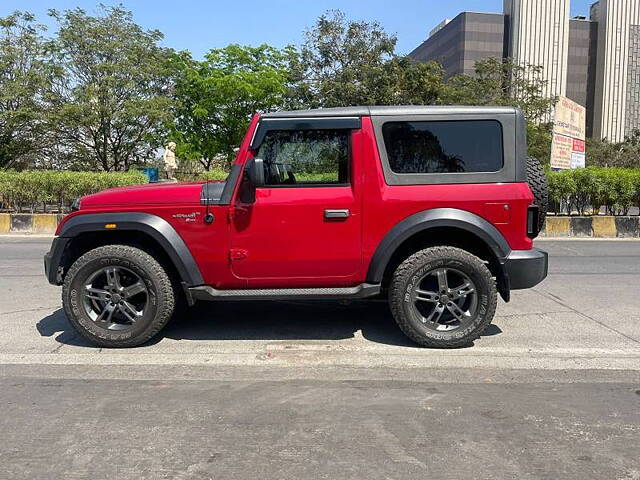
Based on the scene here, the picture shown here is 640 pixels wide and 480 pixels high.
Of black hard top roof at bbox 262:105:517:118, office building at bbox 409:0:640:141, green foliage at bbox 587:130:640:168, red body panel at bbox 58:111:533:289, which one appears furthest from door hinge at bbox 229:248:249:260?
office building at bbox 409:0:640:141

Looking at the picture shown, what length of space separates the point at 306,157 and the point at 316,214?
511 millimetres

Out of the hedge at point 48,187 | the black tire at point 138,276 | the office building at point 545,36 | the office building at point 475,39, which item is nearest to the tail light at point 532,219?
the black tire at point 138,276

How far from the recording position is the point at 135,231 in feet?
16.2

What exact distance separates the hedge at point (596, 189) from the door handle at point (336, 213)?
37.9 ft

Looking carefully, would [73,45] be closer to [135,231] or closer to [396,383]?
[135,231]

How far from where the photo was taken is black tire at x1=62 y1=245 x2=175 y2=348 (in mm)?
4793

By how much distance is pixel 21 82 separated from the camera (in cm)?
2091

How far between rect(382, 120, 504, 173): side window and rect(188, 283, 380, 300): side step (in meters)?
1.06

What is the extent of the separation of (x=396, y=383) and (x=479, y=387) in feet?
1.95

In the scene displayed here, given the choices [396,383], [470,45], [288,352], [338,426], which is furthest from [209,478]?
[470,45]

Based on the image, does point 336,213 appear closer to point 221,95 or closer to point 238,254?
point 238,254

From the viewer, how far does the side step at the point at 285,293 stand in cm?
484

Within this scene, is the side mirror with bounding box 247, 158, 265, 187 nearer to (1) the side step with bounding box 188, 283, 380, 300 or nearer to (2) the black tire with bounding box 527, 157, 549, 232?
(1) the side step with bounding box 188, 283, 380, 300

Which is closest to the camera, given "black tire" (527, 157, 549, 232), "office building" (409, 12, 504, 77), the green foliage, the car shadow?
"black tire" (527, 157, 549, 232)
